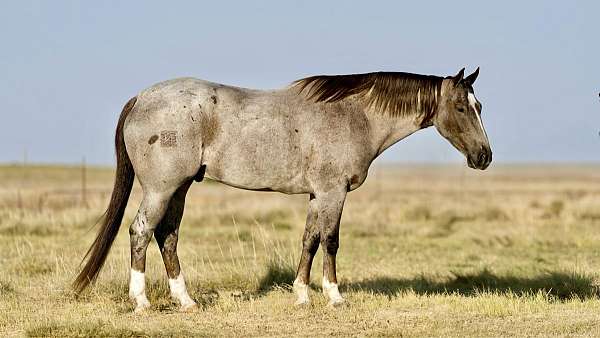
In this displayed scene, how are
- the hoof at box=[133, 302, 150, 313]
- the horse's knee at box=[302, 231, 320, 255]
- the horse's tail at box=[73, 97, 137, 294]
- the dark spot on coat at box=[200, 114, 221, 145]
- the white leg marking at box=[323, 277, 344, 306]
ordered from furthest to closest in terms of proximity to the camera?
1. the horse's knee at box=[302, 231, 320, 255]
2. the white leg marking at box=[323, 277, 344, 306]
3. the horse's tail at box=[73, 97, 137, 294]
4. the dark spot on coat at box=[200, 114, 221, 145]
5. the hoof at box=[133, 302, 150, 313]

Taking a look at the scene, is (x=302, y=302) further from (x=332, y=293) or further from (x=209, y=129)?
(x=209, y=129)

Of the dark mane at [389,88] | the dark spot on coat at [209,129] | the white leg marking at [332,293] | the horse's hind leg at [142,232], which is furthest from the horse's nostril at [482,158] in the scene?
the horse's hind leg at [142,232]

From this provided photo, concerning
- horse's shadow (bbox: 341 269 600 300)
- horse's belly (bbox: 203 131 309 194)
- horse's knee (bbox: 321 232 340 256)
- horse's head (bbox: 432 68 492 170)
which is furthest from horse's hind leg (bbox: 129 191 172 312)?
horse's head (bbox: 432 68 492 170)

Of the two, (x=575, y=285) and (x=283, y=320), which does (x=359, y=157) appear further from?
(x=575, y=285)

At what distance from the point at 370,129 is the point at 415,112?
0.61 meters

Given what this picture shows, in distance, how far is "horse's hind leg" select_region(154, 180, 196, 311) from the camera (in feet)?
29.3

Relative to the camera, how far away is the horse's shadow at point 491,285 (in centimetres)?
1027

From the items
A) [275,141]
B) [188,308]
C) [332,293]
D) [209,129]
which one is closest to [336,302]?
[332,293]

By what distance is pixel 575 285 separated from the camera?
34.2 feet

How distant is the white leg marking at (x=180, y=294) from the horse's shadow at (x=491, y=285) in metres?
2.53

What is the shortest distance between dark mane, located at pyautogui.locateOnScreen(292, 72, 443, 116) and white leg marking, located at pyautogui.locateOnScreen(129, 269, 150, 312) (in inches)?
110

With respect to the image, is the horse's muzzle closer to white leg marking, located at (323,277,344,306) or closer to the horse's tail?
white leg marking, located at (323,277,344,306)

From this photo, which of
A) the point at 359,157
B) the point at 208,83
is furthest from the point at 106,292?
the point at 359,157

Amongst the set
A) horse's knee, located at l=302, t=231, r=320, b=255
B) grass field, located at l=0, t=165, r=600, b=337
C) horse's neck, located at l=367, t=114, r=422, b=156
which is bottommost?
grass field, located at l=0, t=165, r=600, b=337
